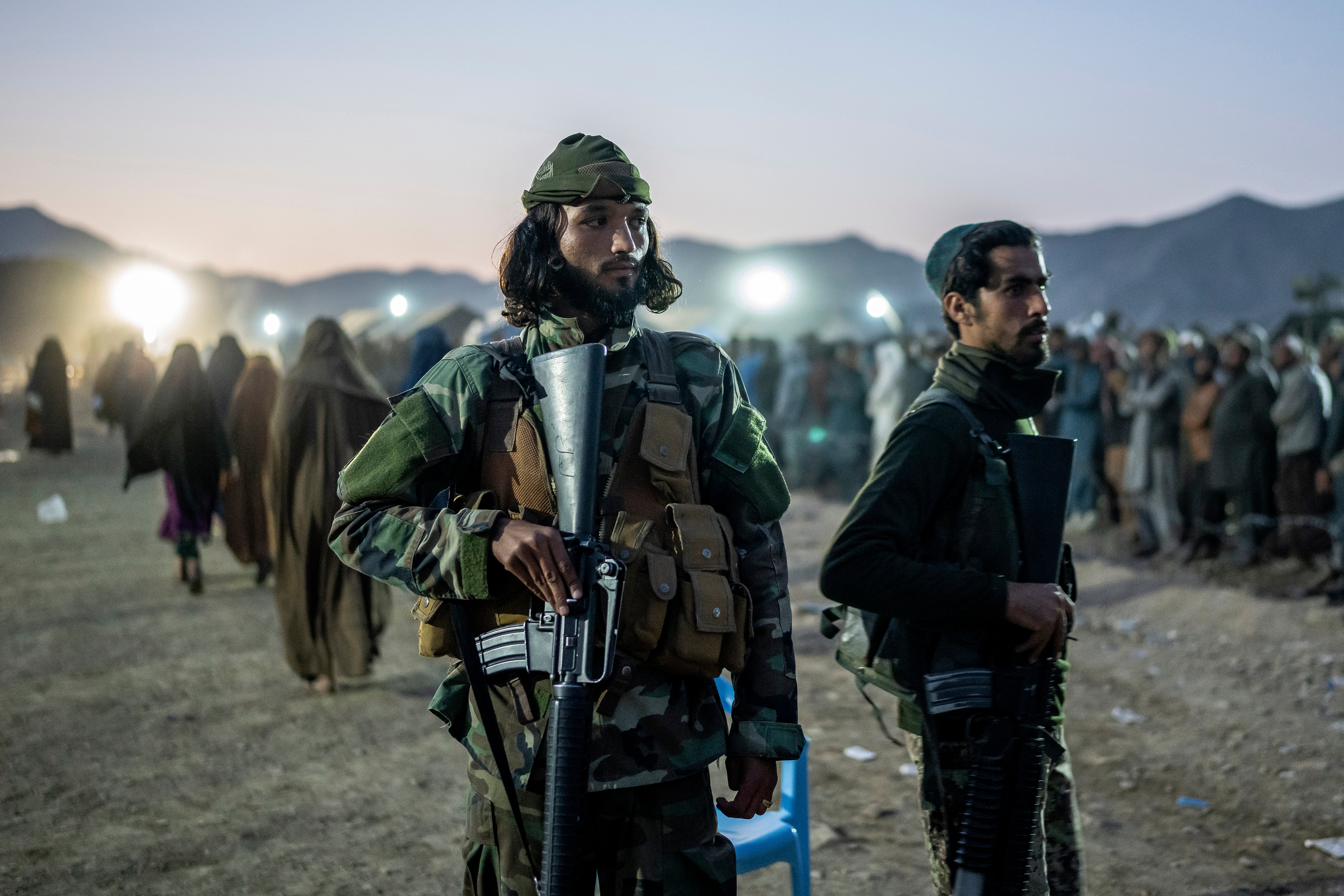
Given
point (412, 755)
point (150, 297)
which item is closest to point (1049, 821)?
point (412, 755)

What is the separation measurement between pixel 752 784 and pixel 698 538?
44 centimetres

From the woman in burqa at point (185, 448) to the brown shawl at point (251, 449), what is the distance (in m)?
0.17

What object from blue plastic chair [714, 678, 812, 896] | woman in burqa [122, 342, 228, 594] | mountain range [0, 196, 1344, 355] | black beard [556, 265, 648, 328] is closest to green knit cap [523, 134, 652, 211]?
black beard [556, 265, 648, 328]

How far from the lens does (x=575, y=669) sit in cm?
170

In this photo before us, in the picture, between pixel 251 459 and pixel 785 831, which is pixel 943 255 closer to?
pixel 785 831

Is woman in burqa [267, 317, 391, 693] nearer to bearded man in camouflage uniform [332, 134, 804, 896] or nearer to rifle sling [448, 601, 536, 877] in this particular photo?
bearded man in camouflage uniform [332, 134, 804, 896]

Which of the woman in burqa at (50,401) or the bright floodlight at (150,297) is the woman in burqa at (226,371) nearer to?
the woman in burqa at (50,401)

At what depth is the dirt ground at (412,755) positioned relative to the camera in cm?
379

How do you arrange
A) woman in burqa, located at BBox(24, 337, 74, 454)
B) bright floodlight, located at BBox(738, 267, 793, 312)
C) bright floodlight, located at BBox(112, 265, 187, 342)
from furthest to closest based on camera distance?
bright floodlight, located at BBox(112, 265, 187, 342) → bright floodlight, located at BBox(738, 267, 793, 312) → woman in burqa, located at BBox(24, 337, 74, 454)

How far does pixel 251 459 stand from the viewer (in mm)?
7949

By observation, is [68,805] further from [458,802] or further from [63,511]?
[63,511]

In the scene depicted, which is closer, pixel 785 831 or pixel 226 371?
pixel 785 831

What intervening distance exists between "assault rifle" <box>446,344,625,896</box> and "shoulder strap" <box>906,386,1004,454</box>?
2.88 feet

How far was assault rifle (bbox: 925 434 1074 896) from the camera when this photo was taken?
216 cm
